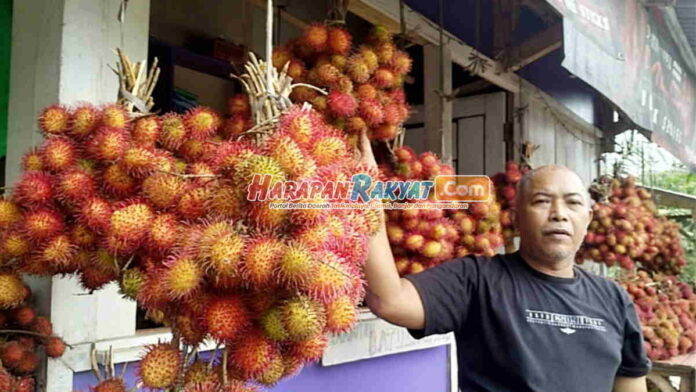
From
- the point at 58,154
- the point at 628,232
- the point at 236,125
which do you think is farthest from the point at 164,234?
the point at 628,232

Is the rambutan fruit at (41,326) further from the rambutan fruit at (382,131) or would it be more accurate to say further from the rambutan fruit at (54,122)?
Result: the rambutan fruit at (382,131)

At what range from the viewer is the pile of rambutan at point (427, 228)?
163 cm

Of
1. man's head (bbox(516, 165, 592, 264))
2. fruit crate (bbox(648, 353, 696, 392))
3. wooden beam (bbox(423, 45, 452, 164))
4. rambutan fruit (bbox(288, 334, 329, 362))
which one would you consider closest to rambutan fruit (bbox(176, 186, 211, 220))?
rambutan fruit (bbox(288, 334, 329, 362))

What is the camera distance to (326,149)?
76 centimetres

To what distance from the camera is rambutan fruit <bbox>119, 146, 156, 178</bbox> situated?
0.80 meters

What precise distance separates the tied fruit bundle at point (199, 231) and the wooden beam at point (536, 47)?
7.56 ft

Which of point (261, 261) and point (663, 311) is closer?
point (261, 261)

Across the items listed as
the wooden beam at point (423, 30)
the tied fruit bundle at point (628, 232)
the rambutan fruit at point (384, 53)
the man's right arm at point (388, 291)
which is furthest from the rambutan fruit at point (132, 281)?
the tied fruit bundle at point (628, 232)

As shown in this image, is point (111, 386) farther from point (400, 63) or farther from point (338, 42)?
point (400, 63)

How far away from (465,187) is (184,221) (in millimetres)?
1419

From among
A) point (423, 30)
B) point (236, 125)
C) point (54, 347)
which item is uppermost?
point (423, 30)

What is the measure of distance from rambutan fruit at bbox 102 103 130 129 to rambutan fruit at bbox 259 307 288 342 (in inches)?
15.2

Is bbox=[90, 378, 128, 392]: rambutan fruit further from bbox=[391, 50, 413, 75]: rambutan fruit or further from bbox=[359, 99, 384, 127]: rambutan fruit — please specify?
bbox=[391, 50, 413, 75]: rambutan fruit

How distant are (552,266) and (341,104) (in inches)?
25.9
